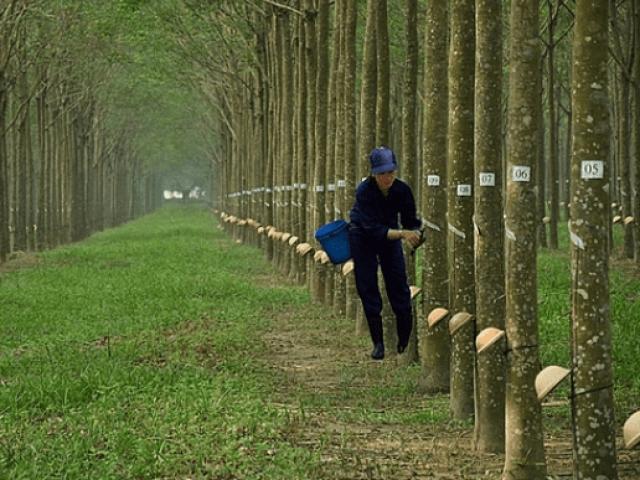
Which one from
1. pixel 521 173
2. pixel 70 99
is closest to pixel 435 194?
pixel 521 173

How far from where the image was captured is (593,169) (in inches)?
231

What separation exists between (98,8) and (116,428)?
24.3 metres

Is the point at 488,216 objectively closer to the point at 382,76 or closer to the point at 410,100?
the point at 410,100

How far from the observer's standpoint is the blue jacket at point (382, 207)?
33.2 feet

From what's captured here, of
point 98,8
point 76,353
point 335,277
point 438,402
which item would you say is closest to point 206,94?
point 98,8

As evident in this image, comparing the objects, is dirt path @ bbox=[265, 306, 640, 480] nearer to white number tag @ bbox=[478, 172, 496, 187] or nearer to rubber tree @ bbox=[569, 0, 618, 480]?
rubber tree @ bbox=[569, 0, 618, 480]

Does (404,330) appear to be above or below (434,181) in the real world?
below

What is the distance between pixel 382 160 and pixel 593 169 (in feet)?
13.2

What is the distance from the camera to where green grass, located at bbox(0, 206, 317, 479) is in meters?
7.13

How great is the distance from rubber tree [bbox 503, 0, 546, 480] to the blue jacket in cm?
328

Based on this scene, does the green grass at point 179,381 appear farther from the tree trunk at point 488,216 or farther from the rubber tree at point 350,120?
the tree trunk at point 488,216

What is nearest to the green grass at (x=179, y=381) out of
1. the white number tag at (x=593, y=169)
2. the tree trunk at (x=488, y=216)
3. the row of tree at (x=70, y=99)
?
the tree trunk at (x=488, y=216)

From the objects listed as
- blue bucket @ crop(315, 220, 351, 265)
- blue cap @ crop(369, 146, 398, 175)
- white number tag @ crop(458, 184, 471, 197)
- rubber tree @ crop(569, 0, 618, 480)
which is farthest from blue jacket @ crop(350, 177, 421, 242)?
rubber tree @ crop(569, 0, 618, 480)

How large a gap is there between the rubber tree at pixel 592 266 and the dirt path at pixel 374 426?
0.87 meters
